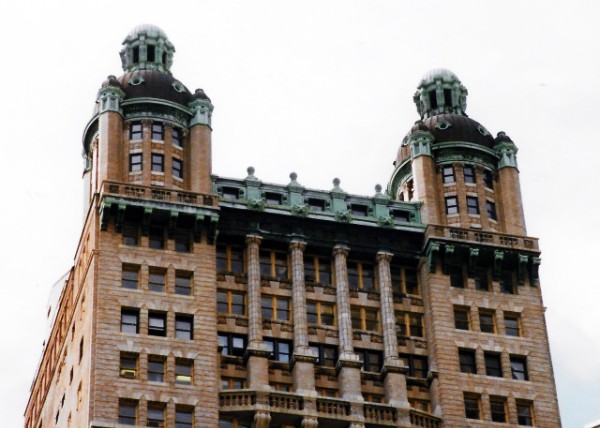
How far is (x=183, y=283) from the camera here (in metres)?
113

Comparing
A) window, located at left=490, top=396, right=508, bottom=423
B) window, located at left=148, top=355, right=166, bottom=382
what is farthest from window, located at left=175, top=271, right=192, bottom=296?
window, located at left=490, top=396, right=508, bottom=423

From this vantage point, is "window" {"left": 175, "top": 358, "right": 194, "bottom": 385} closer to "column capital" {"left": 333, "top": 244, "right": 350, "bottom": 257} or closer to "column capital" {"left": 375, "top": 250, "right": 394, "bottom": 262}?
"column capital" {"left": 333, "top": 244, "right": 350, "bottom": 257}

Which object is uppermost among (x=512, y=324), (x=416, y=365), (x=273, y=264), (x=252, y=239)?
(x=252, y=239)

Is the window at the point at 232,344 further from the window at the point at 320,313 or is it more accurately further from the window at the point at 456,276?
the window at the point at 456,276

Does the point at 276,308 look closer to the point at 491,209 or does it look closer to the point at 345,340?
the point at 345,340

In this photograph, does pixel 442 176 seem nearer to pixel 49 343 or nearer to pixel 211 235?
pixel 211 235

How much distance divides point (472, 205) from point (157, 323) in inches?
1068

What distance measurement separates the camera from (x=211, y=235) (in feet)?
380

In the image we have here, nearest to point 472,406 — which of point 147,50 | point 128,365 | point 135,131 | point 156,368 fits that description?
point 156,368

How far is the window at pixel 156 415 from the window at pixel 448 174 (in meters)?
30.5

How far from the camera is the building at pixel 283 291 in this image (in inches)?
4318

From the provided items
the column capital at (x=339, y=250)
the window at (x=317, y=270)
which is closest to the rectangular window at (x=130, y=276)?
the window at (x=317, y=270)

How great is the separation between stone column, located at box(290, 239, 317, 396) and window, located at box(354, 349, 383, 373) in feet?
12.5

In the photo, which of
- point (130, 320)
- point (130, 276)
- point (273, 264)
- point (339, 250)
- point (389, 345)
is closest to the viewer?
point (130, 320)
